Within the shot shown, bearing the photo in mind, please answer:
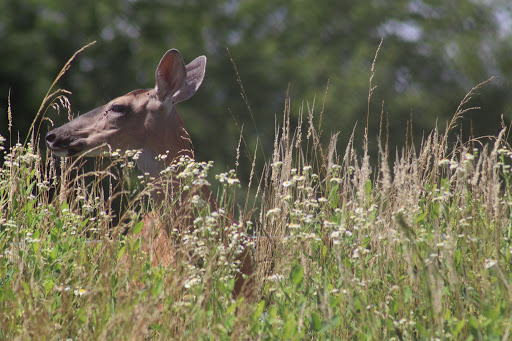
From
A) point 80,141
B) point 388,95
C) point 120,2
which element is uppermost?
point 120,2

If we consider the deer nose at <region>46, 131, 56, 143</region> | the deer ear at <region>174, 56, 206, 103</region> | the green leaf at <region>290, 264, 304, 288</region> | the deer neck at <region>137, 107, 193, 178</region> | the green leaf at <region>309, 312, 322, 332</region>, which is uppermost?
the deer ear at <region>174, 56, 206, 103</region>

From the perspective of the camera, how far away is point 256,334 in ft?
8.37

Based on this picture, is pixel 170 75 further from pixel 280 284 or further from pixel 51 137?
pixel 280 284

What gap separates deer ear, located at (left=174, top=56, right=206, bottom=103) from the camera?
4.80m

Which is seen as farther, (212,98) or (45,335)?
(212,98)

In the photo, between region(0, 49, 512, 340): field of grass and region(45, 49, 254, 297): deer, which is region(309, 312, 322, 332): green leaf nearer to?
region(0, 49, 512, 340): field of grass

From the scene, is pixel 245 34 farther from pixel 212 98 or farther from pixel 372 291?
pixel 372 291

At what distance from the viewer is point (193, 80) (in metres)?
4.85

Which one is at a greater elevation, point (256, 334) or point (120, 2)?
point (120, 2)

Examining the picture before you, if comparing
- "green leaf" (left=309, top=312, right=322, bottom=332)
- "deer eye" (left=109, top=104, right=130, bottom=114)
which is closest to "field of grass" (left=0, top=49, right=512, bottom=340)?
"green leaf" (left=309, top=312, right=322, bottom=332)

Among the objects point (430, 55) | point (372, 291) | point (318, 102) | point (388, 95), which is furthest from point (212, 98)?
point (372, 291)

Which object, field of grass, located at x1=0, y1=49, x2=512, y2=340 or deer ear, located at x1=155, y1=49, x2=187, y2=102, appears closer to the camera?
field of grass, located at x1=0, y1=49, x2=512, y2=340

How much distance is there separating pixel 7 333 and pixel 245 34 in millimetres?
12013

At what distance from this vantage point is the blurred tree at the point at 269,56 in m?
11.1
